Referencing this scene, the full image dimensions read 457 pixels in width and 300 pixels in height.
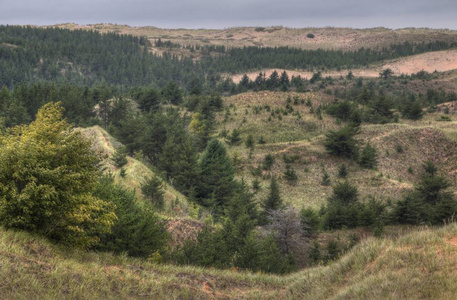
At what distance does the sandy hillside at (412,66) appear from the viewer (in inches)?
4643

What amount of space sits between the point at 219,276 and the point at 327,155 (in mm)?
35348

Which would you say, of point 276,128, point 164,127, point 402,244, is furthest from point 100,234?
point 276,128

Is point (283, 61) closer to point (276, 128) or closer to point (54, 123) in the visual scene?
point (276, 128)

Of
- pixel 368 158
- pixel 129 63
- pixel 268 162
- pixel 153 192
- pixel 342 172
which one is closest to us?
pixel 153 192

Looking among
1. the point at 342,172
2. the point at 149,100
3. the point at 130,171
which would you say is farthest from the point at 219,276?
the point at 149,100

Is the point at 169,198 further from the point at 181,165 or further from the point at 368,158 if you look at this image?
the point at 368,158

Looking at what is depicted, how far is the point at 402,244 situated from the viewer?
9219mm

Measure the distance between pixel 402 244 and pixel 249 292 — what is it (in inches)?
179

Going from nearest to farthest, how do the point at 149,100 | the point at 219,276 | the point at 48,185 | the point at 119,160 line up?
1. the point at 48,185
2. the point at 219,276
3. the point at 119,160
4. the point at 149,100

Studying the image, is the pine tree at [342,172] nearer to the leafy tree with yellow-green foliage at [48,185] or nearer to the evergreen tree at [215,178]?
the evergreen tree at [215,178]

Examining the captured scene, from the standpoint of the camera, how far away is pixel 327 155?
44188 mm

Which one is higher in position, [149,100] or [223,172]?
[149,100]

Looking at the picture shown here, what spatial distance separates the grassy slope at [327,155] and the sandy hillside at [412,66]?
65.9 m

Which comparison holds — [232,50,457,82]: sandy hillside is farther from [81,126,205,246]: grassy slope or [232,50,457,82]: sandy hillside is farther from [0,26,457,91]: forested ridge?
[81,126,205,246]: grassy slope
